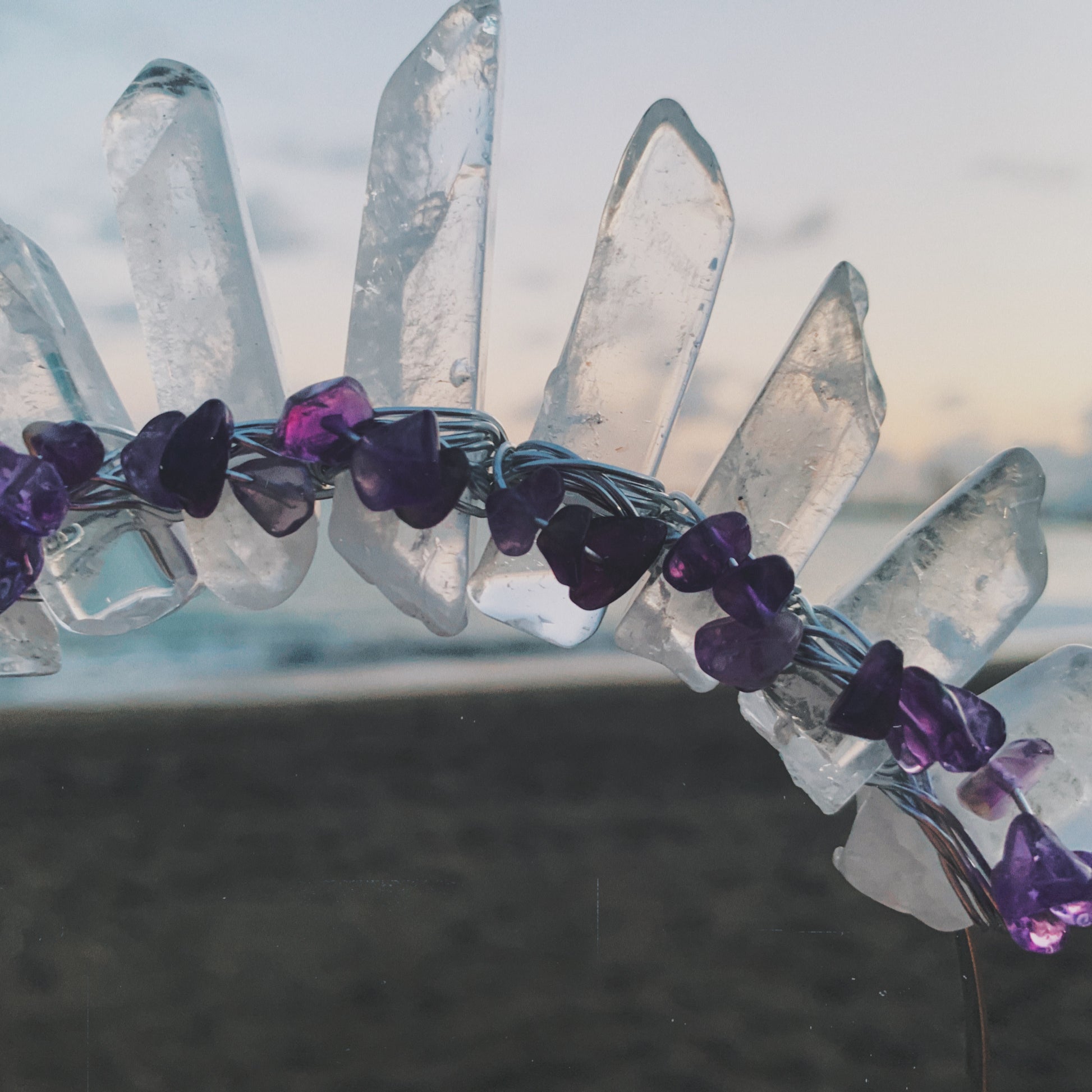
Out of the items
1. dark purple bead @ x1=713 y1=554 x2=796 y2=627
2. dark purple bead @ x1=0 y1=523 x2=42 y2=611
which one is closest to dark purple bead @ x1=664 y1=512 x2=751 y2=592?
dark purple bead @ x1=713 y1=554 x2=796 y2=627

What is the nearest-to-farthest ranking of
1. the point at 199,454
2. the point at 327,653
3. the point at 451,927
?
the point at 199,454 → the point at 451,927 → the point at 327,653

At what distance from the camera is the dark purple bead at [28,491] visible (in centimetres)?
31

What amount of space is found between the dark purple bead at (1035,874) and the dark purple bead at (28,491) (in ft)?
1.13

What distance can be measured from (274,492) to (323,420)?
1.2 inches

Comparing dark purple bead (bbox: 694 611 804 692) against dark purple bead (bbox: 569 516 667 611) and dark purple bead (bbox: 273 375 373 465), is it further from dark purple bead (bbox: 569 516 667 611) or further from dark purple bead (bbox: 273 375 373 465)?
dark purple bead (bbox: 273 375 373 465)

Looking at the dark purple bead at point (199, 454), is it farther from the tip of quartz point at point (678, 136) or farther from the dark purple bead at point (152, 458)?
the tip of quartz point at point (678, 136)

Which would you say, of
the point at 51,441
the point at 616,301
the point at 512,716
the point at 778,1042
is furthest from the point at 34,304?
the point at 778,1042

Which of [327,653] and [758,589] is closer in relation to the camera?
[758,589]

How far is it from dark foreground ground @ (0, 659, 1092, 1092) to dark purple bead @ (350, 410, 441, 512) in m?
0.48

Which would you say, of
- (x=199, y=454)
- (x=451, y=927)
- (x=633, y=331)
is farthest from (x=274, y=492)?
(x=451, y=927)

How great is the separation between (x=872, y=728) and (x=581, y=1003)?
0.48 meters

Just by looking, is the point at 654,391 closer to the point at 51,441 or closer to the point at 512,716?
the point at 51,441

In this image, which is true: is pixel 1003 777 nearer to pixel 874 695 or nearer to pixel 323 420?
pixel 874 695

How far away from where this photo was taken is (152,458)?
1.03ft
